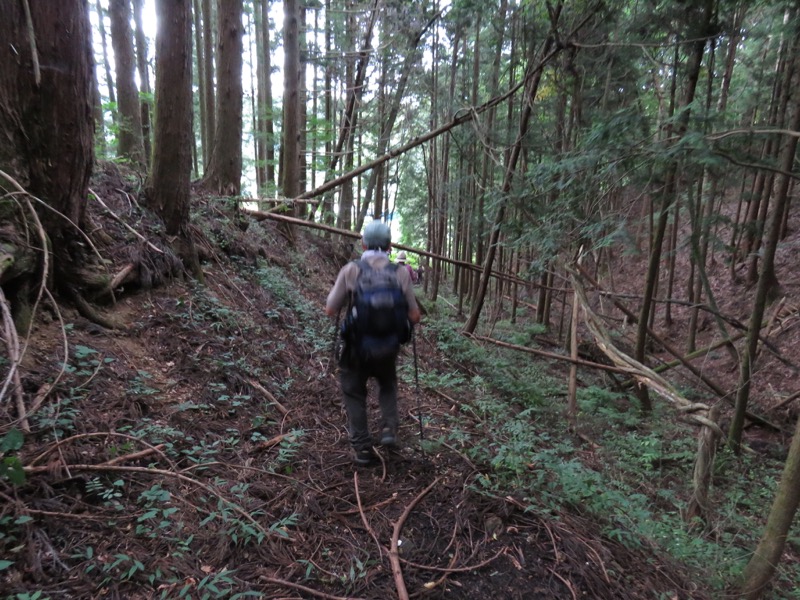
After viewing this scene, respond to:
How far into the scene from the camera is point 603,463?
6.31 meters

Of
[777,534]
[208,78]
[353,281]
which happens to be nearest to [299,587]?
[353,281]

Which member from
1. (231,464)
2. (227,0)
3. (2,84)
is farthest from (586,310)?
(227,0)

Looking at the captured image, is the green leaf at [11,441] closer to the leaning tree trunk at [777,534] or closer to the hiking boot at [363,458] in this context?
the hiking boot at [363,458]

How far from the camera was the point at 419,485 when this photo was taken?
3.47m

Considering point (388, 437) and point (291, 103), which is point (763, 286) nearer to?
point (388, 437)

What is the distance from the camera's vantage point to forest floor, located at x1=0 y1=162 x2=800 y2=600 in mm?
2369

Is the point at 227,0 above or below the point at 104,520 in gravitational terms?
above

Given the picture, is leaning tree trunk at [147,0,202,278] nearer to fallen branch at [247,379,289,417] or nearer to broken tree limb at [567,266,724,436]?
A: fallen branch at [247,379,289,417]

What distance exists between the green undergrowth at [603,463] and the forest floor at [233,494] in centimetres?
14

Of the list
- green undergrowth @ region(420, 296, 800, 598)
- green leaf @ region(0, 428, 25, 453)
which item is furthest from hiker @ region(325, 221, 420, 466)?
green leaf @ region(0, 428, 25, 453)

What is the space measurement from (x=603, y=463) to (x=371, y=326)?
4.87 metres

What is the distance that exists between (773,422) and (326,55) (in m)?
13.3

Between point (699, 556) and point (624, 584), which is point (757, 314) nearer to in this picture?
point (699, 556)

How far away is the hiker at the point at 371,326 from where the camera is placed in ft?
11.1
